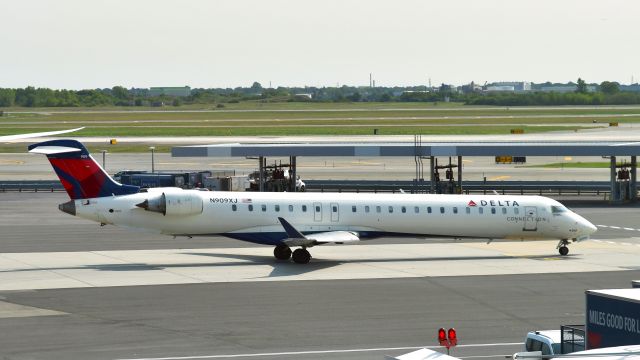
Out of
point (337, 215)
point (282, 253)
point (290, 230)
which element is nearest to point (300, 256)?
point (282, 253)

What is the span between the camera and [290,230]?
3903cm

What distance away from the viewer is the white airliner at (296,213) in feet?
128

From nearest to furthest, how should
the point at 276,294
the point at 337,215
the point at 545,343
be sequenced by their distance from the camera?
the point at 545,343 < the point at 276,294 < the point at 337,215

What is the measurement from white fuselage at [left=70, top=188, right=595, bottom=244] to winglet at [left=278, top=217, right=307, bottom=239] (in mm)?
897

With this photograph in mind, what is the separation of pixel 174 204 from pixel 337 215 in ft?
18.7

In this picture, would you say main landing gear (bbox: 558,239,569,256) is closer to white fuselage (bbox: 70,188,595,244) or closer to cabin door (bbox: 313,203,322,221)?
white fuselage (bbox: 70,188,595,244)

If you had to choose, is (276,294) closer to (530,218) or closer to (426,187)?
(530,218)

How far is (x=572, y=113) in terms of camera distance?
185125mm

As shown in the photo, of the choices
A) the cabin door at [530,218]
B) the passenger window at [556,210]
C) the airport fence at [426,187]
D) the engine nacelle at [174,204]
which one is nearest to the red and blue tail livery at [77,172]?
the engine nacelle at [174,204]

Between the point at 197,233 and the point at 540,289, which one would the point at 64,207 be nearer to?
the point at 197,233

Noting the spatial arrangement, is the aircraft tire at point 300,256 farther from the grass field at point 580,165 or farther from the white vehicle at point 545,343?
the grass field at point 580,165

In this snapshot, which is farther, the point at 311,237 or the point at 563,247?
the point at 563,247

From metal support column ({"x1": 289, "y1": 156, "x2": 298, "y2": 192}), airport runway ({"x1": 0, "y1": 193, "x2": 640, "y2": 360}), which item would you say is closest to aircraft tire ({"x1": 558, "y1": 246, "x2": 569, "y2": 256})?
airport runway ({"x1": 0, "y1": 193, "x2": 640, "y2": 360})

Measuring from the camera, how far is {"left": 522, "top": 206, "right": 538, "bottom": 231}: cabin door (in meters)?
42.4
